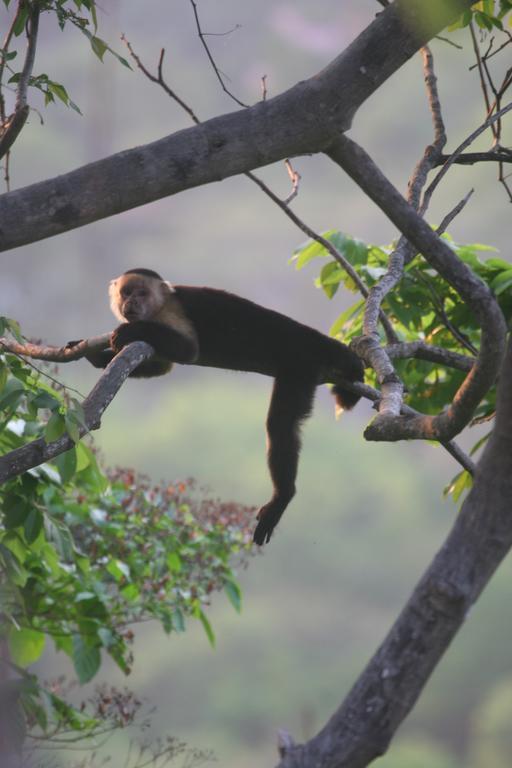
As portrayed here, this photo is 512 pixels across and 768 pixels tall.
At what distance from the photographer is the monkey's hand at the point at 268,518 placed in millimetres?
2730

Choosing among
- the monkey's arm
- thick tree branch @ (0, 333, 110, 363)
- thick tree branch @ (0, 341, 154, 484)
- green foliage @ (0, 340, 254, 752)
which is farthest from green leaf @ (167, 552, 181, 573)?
thick tree branch @ (0, 341, 154, 484)

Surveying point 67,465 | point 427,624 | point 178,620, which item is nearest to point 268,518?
point 178,620

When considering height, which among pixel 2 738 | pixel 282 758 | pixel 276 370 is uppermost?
pixel 276 370

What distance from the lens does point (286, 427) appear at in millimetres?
2834

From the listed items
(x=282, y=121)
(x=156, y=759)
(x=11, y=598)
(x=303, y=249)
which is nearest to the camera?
(x=282, y=121)

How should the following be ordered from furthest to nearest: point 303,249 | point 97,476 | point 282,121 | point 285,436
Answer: point 303,249, point 285,436, point 97,476, point 282,121

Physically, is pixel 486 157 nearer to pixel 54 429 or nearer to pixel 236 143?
pixel 236 143

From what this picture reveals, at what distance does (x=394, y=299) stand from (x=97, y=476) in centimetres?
119

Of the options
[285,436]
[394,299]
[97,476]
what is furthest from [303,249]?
[97,476]

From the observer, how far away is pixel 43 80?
2.03 metres

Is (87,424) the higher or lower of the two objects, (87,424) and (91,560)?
the lower

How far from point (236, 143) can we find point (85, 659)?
7.10ft

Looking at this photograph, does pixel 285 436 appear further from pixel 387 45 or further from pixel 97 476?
pixel 387 45

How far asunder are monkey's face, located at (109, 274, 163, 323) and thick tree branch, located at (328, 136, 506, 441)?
Answer: 1.50m
